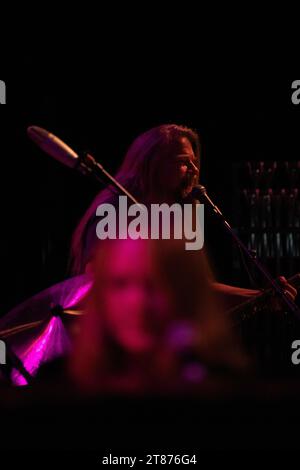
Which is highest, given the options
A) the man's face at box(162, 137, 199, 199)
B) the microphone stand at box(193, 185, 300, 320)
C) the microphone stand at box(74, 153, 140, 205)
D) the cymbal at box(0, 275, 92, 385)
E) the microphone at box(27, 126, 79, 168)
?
the man's face at box(162, 137, 199, 199)

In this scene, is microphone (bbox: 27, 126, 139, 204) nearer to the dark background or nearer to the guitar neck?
the guitar neck

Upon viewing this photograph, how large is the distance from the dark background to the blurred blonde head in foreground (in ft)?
4.70

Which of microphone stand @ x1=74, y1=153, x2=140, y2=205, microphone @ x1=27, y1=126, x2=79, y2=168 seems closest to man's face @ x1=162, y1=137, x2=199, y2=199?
microphone stand @ x1=74, y1=153, x2=140, y2=205

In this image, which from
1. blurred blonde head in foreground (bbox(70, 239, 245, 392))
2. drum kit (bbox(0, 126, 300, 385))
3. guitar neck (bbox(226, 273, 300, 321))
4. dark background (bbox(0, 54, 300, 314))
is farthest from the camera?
dark background (bbox(0, 54, 300, 314))

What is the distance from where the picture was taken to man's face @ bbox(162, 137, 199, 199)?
7.72ft

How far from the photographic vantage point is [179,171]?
93.0 inches

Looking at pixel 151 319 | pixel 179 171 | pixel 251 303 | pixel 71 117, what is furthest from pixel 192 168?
pixel 71 117

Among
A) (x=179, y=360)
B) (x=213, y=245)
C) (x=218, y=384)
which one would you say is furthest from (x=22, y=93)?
(x=218, y=384)

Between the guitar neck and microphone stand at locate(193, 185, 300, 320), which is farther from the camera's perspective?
the guitar neck

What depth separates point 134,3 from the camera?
10.8 feet

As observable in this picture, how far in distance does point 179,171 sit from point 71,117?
1377mm

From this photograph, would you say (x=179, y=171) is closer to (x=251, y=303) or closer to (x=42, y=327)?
(x=251, y=303)
